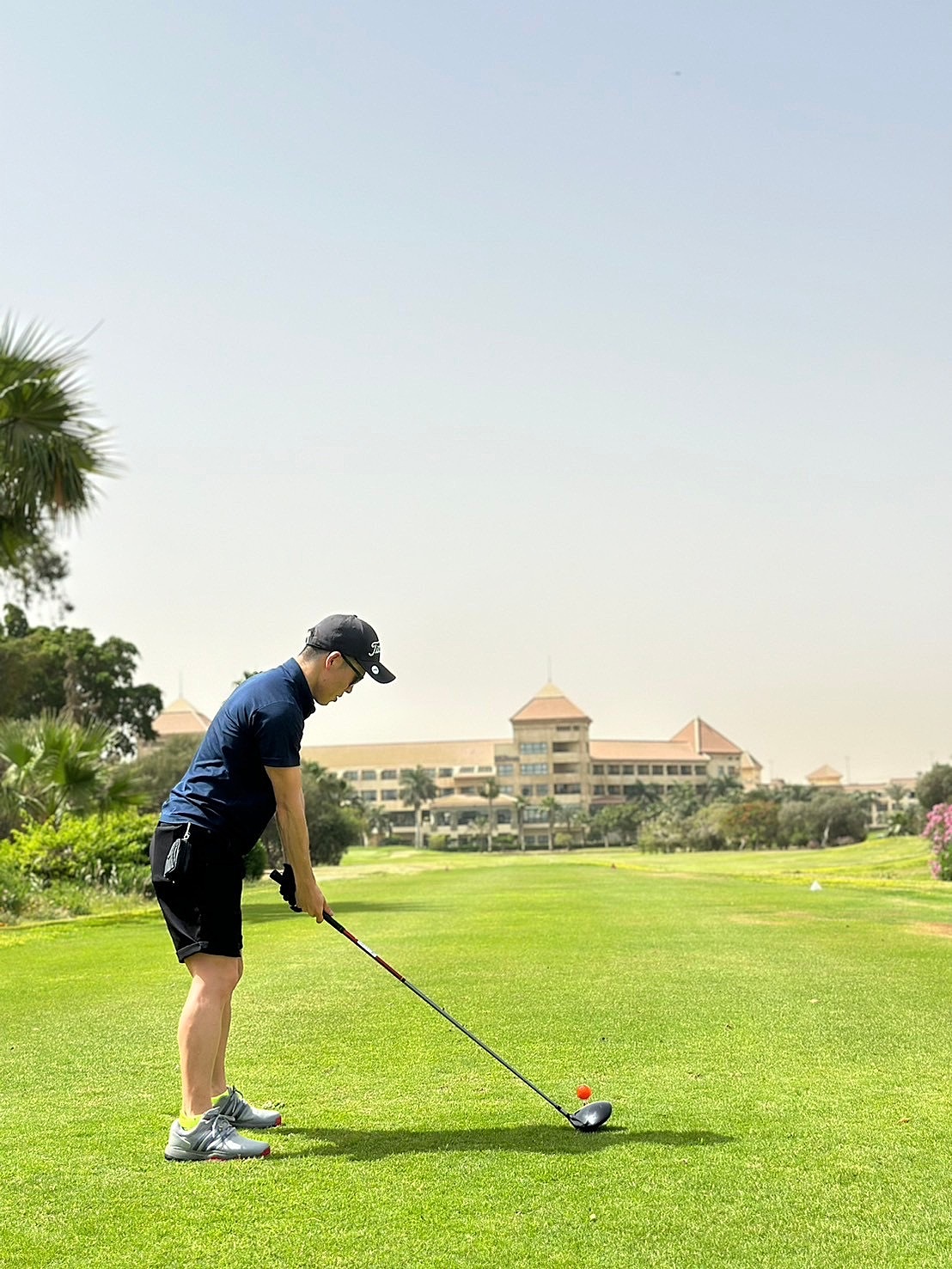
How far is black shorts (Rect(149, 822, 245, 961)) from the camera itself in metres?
5.04

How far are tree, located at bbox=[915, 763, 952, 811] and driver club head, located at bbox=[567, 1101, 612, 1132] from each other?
191 ft

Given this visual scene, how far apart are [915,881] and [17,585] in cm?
2717

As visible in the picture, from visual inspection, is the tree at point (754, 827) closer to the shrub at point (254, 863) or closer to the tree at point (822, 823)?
the tree at point (822, 823)

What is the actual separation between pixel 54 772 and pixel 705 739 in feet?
474

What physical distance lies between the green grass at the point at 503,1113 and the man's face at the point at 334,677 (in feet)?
5.49

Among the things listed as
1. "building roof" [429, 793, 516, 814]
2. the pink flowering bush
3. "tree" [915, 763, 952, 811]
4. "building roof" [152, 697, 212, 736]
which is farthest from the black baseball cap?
"building roof" [429, 793, 516, 814]

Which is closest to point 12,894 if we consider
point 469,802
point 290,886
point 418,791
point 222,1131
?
point 290,886

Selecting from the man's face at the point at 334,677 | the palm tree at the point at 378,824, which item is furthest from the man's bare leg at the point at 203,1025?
the palm tree at the point at 378,824

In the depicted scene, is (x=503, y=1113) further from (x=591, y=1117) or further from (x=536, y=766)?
(x=536, y=766)

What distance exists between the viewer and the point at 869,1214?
13.2 ft

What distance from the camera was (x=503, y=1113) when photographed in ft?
17.9

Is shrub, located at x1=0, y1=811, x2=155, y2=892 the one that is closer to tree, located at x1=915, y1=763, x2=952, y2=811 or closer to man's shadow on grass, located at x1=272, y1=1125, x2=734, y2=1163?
man's shadow on grass, located at x1=272, y1=1125, x2=734, y2=1163

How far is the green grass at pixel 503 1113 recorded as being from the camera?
12.5ft

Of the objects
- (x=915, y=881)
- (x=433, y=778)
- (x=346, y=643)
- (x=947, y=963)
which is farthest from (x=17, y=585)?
(x=433, y=778)
